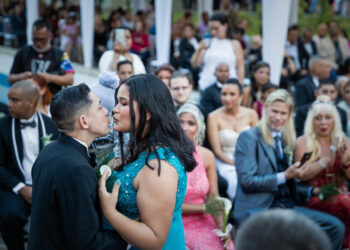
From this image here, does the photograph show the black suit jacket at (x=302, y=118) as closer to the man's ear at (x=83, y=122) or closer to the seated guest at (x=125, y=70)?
the seated guest at (x=125, y=70)

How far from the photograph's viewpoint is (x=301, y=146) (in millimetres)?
4434

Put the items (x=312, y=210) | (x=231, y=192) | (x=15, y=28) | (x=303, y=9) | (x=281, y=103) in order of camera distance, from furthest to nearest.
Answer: (x=303, y=9) < (x=15, y=28) < (x=231, y=192) < (x=281, y=103) < (x=312, y=210)

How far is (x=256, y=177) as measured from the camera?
4.04 meters

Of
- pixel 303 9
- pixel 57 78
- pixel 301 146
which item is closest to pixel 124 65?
pixel 57 78

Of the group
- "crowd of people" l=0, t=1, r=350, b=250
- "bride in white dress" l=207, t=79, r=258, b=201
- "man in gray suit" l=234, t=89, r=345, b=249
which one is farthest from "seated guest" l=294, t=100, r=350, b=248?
"bride in white dress" l=207, t=79, r=258, b=201

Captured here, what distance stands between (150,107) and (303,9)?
18.7 meters

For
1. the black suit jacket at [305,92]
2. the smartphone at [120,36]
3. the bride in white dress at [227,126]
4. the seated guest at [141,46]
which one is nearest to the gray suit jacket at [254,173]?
the bride in white dress at [227,126]

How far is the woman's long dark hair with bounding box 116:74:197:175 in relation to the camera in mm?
2195

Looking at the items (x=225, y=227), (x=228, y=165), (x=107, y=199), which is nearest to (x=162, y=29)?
(x=228, y=165)

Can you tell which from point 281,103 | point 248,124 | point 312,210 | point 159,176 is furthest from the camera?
point 248,124

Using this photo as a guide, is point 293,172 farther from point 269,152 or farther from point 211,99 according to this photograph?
point 211,99

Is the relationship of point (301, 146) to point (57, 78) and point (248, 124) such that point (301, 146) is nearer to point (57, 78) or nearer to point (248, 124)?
point (248, 124)

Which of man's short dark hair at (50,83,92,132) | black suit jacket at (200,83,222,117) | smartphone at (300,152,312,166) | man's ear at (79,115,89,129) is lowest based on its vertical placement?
smartphone at (300,152,312,166)

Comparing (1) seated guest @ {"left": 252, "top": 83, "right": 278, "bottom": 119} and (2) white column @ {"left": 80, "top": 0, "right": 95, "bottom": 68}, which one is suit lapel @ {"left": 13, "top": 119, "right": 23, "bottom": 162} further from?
(2) white column @ {"left": 80, "top": 0, "right": 95, "bottom": 68}
